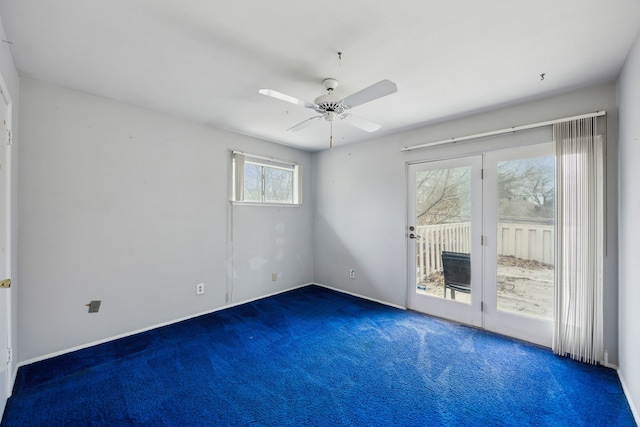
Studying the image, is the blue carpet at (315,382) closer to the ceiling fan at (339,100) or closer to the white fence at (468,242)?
the white fence at (468,242)

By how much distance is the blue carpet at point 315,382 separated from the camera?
1801mm

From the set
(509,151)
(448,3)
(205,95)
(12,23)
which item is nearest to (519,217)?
(509,151)

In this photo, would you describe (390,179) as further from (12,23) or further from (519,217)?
(12,23)

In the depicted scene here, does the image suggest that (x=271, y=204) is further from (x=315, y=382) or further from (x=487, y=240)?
(x=487, y=240)

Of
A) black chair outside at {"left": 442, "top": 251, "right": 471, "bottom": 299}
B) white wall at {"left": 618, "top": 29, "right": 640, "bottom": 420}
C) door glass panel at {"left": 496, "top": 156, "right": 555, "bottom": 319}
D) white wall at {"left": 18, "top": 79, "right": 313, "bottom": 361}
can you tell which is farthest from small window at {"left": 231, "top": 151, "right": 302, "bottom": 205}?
white wall at {"left": 618, "top": 29, "right": 640, "bottom": 420}

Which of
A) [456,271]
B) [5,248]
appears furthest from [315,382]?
[5,248]

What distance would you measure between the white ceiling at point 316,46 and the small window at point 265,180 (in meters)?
1.21

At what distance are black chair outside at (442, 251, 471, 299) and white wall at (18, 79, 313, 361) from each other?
2607mm

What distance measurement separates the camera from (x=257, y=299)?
4.10 meters

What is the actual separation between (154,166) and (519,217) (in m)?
3.90

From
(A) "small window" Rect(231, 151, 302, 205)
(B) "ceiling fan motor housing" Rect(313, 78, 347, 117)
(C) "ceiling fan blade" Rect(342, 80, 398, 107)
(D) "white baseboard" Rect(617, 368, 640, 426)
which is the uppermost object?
(B) "ceiling fan motor housing" Rect(313, 78, 347, 117)

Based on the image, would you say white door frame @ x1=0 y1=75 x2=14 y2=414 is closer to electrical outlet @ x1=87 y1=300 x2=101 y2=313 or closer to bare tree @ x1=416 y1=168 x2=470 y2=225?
electrical outlet @ x1=87 y1=300 x2=101 y2=313

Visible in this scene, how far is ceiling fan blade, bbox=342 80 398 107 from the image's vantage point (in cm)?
181

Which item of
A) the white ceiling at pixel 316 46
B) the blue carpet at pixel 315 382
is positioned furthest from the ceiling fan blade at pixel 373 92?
the blue carpet at pixel 315 382
